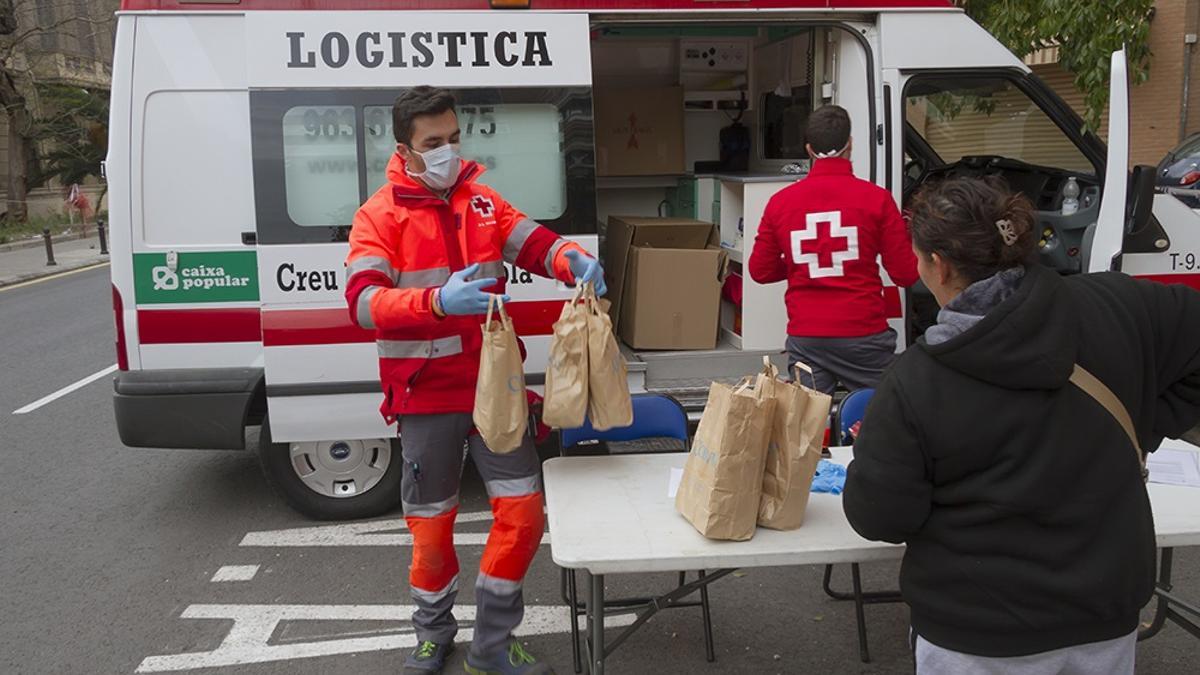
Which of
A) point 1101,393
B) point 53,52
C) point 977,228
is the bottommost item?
point 1101,393

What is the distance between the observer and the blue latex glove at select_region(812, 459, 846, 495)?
3.02m

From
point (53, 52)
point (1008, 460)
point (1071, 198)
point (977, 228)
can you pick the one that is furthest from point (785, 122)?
A: point (53, 52)

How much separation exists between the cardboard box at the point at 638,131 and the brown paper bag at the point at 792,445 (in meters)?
4.34

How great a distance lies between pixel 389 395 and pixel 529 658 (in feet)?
3.37

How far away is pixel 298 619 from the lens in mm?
4074

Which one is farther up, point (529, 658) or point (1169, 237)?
point (1169, 237)

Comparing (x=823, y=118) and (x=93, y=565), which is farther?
(x=93, y=565)

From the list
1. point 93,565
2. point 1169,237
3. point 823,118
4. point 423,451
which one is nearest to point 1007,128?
point 1169,237

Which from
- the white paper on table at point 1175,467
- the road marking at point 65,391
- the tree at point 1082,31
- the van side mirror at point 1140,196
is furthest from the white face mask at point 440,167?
the road marking at point 65,391

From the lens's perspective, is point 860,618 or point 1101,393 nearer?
point 1101,393

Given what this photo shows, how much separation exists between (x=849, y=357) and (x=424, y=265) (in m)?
1.84

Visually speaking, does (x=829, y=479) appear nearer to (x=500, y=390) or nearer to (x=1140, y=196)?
(x=500, y=390)

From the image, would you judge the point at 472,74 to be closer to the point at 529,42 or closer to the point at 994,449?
the point at 529,42

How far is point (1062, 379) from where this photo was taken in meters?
1.99
